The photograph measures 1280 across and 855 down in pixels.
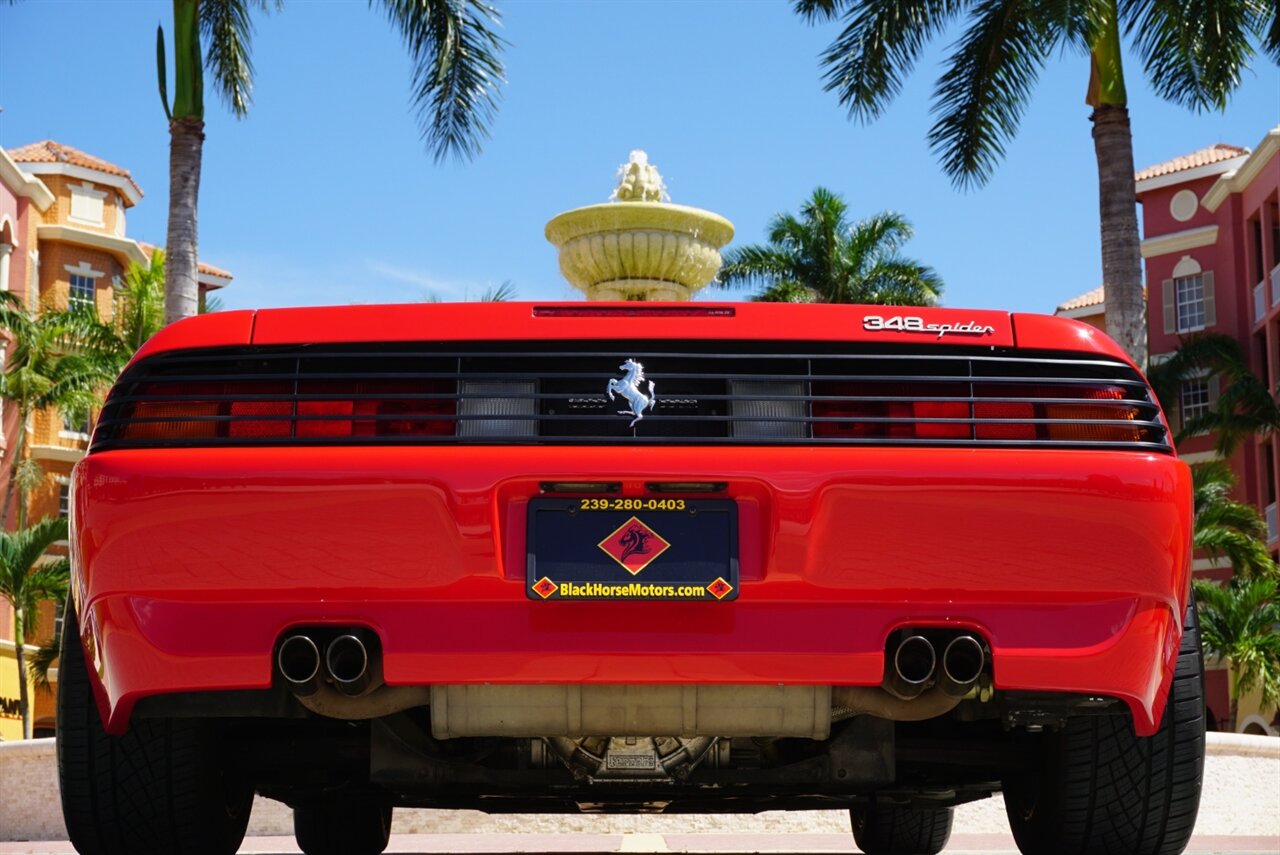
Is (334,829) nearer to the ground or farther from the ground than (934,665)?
nearer to the ground

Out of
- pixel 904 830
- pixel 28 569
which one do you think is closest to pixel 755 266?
pixel 28 569

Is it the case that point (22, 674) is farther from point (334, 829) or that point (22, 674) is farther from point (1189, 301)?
point (1189, 301)

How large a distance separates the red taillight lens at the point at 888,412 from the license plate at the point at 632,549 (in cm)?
33

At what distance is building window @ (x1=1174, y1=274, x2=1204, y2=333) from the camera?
51.8 m

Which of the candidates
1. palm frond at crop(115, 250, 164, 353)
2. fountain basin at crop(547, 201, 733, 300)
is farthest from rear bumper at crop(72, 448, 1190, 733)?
palm frond at crop(115, 250, 164, 353)

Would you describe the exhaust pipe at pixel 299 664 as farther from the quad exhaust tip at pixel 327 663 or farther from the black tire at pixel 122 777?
the black tire at pixel 122 777

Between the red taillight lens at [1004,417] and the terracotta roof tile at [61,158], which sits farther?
the terracotta roof tile at [61,158]

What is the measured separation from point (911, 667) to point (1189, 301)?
5115 centimetres

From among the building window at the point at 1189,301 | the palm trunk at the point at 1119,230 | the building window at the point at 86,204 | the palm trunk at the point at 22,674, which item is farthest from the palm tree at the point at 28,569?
the building window at the point at 1189,301

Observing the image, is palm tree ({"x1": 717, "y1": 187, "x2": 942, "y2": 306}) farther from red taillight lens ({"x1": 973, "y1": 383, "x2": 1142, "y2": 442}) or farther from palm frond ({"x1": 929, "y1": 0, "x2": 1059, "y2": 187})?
red taillight lens ({"x1": 973, "y1": 383, "x2": 1142, "y2": 442})

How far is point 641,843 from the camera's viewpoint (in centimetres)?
1032

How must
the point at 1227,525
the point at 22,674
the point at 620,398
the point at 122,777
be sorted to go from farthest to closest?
the point at 22,674 < the point at 1227,525 < the point at 122,777 < the point at 620,398

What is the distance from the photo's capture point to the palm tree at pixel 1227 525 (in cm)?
2845

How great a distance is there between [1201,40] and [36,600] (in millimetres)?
23511
